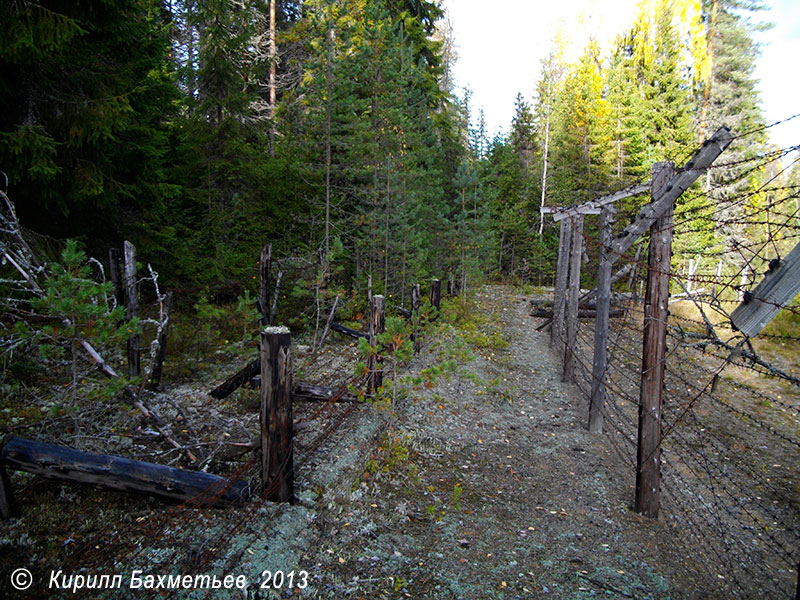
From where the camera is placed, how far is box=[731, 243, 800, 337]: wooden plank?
2773 mm

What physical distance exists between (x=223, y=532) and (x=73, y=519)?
4.32 ft

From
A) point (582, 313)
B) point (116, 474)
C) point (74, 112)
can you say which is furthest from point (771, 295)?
point (582, 313)

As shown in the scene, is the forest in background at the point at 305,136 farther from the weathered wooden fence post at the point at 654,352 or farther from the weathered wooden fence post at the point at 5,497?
the weathered wooden fence post at the point at 5,497

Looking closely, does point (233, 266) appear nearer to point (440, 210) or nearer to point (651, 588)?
point (440, 210)

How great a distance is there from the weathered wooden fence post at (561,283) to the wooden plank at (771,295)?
794 cm

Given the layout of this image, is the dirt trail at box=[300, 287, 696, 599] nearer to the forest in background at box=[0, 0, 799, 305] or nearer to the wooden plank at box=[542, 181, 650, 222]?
the forest in background at box=[0, 0, 799, 305]

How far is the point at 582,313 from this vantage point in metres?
15.2

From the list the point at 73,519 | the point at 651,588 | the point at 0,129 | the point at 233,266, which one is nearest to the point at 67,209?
the point at 0,129

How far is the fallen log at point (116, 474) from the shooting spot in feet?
12.4

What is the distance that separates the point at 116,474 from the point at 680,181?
5986 mm

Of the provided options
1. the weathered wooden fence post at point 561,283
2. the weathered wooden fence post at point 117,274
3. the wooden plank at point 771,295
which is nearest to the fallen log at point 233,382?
the weathered wooden fence post at point 117,274

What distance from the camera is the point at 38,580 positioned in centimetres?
322

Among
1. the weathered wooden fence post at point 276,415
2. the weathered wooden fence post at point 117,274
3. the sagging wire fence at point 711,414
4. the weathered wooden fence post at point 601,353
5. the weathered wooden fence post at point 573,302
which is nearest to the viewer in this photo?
the sagging wire fence at point 711,414

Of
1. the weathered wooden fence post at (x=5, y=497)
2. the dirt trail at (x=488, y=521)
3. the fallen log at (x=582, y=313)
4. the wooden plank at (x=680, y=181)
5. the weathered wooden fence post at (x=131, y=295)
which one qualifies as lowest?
the dirt trail at (x=488, y=521)
